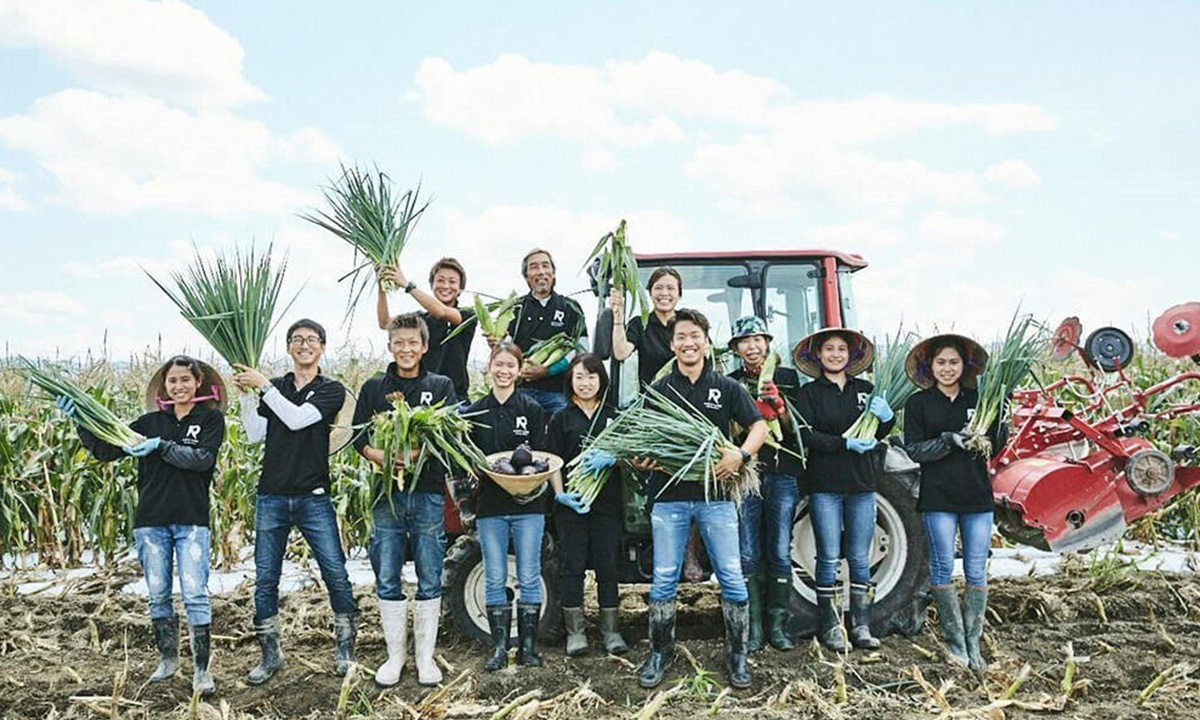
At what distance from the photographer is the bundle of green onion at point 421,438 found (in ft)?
14.7

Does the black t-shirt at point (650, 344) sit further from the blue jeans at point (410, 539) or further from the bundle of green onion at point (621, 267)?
the blue jeans at point (410, 539)

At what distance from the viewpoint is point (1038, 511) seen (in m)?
5.01

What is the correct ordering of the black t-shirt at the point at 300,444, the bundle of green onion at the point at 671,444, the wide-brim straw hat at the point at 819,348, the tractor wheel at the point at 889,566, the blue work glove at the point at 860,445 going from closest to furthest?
the bundle of green onion at the point at 671,444, the black t-shirt at the point at 300,444, the blue work glove at the point at 860,445, the wide-brim straw hat at the point at 819,348, the tractor wheel at the point at 889,566

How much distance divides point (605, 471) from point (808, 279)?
1682 millimetres

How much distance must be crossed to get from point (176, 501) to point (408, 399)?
1.21 meters

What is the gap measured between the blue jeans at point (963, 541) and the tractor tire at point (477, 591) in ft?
6.29

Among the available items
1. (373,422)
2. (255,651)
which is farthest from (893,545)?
(255,651)

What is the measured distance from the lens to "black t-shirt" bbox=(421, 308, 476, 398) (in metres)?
5.41

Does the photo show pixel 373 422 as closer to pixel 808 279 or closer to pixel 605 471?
pixel 605 471

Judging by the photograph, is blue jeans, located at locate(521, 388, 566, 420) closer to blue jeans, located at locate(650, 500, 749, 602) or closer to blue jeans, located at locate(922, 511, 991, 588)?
blue jeans, located at locate(650, 500, 749, 602)

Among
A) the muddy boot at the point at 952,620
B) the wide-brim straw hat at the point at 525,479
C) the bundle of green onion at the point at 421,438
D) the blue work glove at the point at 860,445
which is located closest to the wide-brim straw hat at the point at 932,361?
the blue work glove at the point at 860,445

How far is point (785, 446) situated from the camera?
5082 mm

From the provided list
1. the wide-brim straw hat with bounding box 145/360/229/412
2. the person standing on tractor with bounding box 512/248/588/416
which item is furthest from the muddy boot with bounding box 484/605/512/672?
the wide-brim straw hat with bounding box 145/360/229/412

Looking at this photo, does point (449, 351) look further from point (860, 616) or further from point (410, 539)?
point (860, 616)
